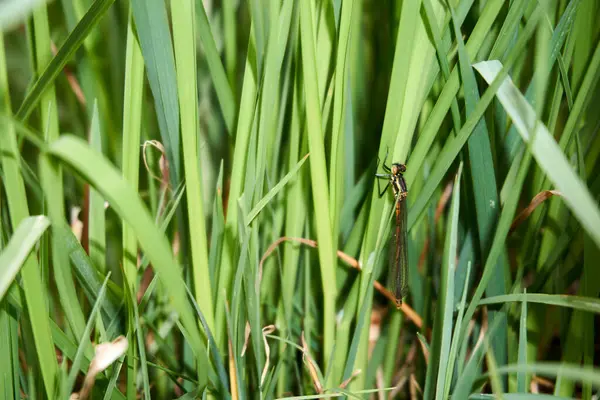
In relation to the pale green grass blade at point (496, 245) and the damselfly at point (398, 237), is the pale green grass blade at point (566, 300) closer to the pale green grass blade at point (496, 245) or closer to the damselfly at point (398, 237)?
the pale green grass blade at point (496, 245)

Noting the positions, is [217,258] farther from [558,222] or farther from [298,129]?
[558,222]

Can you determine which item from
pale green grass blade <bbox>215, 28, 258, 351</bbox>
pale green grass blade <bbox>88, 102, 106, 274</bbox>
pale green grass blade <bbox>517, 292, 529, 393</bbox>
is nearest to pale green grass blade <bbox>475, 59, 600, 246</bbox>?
pale green grass blade <bbox>517, 292, 529, 393</bbox>

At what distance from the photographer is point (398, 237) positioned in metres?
0.71

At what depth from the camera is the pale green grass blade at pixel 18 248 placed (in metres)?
0.42

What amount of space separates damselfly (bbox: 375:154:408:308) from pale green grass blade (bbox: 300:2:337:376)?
8cm

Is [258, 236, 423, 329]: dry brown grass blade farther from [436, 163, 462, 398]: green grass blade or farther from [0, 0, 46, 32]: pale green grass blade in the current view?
[0, 0, 46, 32]: pale green grass blade

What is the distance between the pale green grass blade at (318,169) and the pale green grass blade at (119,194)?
0.21 metres

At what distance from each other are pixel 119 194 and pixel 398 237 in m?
0.42

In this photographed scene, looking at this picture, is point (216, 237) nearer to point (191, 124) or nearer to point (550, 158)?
point (191, 124)

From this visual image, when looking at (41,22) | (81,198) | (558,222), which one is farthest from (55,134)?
(558,222)

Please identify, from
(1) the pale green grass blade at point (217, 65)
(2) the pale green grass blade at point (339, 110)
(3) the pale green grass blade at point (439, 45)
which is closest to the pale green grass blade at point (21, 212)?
(1) the pale green grass blade at point (217, 65)

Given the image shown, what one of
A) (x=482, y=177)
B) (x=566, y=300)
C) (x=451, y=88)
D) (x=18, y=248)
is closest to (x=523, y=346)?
(x=566, y=300)

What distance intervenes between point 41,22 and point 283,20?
0.28 m

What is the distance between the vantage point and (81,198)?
3.42 ft
